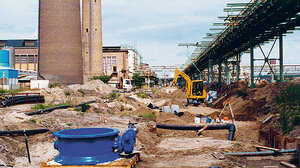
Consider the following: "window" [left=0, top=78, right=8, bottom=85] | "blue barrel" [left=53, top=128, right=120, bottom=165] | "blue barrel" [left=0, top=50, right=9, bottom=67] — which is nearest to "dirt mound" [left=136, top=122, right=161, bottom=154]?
"blue barrel" [left=53, top=128, right=120, bottom=165]

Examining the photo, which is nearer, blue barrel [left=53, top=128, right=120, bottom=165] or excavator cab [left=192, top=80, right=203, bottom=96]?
blue barrel [left=53, top=128, right=120, bottom=165]

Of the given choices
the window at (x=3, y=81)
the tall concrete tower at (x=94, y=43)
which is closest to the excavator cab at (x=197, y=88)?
the window at (x=3, y=81)

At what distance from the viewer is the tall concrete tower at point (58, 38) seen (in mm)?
37031

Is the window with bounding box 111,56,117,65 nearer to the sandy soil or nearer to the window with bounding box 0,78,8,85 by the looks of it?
the window with bounding box 0,78,8,85

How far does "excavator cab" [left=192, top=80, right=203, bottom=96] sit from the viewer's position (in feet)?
101

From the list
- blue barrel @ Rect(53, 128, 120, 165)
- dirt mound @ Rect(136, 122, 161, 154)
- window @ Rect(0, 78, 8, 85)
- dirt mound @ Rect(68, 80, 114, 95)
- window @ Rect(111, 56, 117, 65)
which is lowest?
dirt mound @ Rect(136, 122, 161, 154)

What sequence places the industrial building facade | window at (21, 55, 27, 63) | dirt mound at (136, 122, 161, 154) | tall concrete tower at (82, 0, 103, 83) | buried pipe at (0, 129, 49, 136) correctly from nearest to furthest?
buried pipe at (0, 129, 49, 136) < dirt mound at (136, 122, 161, 154) < tall concrete tower at (82, 0, 103, 83) < the industrial building facade < window at (21, 55, 27, 63)

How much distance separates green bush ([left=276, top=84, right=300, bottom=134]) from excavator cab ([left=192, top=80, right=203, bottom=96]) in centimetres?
1442

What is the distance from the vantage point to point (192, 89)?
30.9 m

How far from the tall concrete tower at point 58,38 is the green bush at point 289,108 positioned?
28.3m

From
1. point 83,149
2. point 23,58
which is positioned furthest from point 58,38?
point 23,58

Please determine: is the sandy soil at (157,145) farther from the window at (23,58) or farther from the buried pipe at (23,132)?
the window at (23,58)

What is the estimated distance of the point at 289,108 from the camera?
13617 mm

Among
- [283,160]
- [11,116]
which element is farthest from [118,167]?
[11,116]
